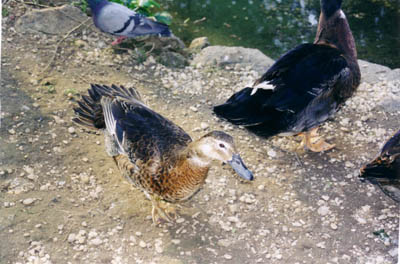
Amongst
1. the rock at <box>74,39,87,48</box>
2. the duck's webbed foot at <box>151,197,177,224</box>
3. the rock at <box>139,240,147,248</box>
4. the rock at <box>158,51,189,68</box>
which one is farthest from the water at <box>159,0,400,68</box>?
the rock at <box>139,240,147,248</box>

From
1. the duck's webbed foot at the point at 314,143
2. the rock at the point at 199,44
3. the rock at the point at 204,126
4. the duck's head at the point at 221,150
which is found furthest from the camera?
the rock at the point at 199,44

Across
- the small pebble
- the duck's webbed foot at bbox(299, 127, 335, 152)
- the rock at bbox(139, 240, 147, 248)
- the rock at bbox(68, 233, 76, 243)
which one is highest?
the duck's webbed foot at bbox(299, 127, 335, 152)

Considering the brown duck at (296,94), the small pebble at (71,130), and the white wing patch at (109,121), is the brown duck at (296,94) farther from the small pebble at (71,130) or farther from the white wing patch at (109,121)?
the small pebble at (71,130)

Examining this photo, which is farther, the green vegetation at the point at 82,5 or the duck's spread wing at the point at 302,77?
the green vegetation at the point at 82,5

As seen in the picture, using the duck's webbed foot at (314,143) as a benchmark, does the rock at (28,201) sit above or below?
below

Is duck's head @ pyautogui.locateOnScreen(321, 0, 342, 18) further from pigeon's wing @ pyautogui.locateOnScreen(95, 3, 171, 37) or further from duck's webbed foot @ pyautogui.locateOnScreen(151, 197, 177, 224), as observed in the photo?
duck's webbed foot @ pyautogui.locateOnScreen(151, 197, 177, 224)

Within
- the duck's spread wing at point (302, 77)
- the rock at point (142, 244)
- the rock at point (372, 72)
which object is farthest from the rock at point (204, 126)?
the rock at point (372, 72)

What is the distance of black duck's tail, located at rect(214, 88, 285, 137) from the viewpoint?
11.7 feet

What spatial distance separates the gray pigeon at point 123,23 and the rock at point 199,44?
599 millimetres

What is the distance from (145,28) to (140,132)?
2.01 m

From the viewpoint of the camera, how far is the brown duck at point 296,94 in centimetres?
359

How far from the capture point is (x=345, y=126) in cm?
442

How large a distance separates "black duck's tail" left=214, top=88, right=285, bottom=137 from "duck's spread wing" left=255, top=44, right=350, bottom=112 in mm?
54

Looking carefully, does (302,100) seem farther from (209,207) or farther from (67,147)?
(67,147)
